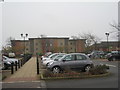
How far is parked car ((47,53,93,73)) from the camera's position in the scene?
16453 mm

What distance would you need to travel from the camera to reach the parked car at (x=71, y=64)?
1645cm

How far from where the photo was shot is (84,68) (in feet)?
55.4

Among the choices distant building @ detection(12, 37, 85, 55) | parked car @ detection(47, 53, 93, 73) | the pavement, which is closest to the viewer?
the pavement

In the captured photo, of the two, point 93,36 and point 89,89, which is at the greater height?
point 93,36

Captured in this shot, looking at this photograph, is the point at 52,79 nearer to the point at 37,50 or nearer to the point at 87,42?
the point at 87,42

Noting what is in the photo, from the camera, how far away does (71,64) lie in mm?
16516

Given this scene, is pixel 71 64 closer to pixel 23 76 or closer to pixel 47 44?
pixel 23 76

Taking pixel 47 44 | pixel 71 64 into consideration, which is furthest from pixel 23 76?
pixel 47 44

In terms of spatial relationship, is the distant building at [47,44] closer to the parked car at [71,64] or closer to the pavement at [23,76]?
the pavement at [23,76]

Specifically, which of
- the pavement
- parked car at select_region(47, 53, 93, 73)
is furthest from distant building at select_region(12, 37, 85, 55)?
parked car at select_region(47, 53, 93, 73)

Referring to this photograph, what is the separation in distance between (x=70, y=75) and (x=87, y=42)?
2546 inches

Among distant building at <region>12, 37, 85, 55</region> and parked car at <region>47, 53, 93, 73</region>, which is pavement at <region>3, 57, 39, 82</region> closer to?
parked car at <region>47, 53, 93, 73</region>

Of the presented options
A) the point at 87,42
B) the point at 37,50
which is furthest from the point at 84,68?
the point at 37,50

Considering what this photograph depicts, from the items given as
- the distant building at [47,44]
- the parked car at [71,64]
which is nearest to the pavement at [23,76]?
the parked car at [71,64]
